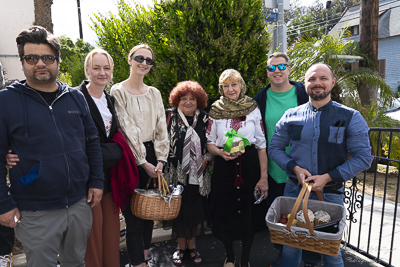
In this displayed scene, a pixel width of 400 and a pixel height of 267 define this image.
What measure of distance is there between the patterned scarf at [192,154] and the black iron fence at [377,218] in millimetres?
1755

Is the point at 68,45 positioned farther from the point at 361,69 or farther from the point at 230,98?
the point at 230,98

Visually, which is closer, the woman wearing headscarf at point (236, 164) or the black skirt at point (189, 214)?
the woman wearing headscarf at point (236, 164)

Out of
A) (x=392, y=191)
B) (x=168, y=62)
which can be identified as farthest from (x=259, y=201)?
(x=392, y=191)

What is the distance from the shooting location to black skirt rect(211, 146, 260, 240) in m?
3.10

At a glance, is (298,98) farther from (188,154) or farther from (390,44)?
(390,44)

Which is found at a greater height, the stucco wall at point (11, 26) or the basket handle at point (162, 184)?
the stucco wall at point (11, 26)

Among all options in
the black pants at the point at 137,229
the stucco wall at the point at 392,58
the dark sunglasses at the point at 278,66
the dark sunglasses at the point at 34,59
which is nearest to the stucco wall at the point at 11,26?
the black pants at the point at 137,229

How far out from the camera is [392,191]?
7531 millimetres

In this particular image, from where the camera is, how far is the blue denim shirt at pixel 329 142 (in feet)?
7.88

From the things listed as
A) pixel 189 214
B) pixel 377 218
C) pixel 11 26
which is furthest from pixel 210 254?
pixel 11 26

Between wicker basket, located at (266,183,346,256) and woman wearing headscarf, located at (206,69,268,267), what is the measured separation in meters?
0.59

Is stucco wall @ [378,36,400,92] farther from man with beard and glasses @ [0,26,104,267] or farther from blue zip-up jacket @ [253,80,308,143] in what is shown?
man with beard and glasses @ [0,26,104,267]

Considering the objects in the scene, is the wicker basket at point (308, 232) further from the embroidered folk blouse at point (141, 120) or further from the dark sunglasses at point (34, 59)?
the dark sunglasses at point (34, 59)

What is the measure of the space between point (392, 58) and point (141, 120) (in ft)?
96.1
